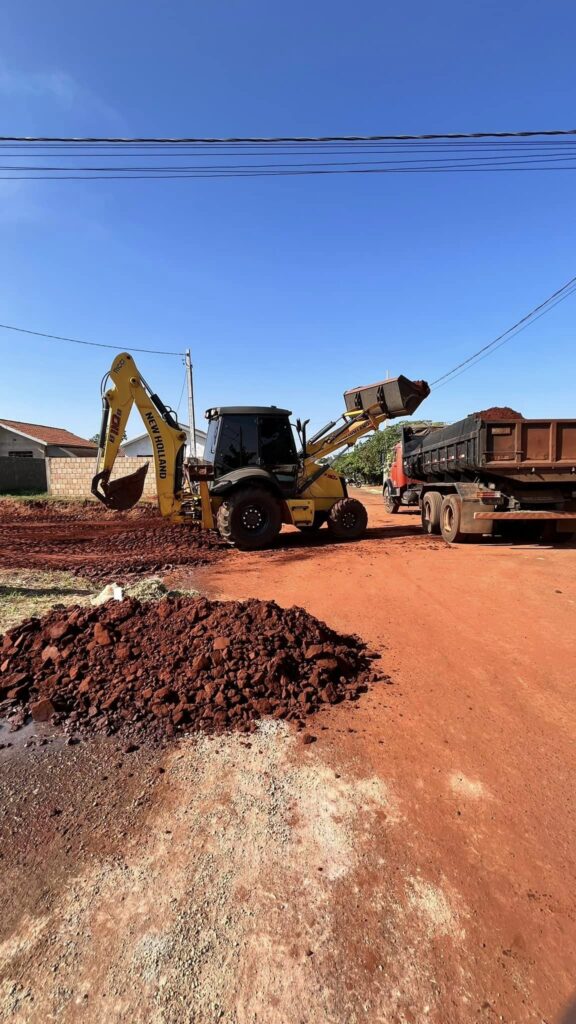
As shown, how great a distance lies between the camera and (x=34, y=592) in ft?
21.1

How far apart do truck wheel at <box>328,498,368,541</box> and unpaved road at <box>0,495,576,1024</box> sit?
7.20 metres

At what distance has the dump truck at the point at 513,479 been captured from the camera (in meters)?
9.00

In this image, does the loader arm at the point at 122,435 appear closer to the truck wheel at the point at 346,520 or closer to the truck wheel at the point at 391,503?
the truck wheel at the point at 346,520

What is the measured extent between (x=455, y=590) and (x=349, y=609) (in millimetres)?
1747

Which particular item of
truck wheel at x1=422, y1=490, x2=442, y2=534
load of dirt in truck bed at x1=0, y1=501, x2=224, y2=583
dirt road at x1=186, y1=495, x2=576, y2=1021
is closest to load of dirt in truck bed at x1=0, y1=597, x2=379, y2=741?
dirt road at x1=186, y1=495, x2=576, y2=1021

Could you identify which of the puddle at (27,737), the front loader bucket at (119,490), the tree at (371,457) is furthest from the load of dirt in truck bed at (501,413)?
the tree at (371,457)

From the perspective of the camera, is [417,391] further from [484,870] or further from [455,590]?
[484,870]

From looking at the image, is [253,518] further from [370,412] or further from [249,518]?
[370,412]

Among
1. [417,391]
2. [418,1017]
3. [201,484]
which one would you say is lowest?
[418,1017]

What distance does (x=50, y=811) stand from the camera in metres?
2.55

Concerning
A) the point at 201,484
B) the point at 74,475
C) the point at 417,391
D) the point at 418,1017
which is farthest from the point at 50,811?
the point at 74,475

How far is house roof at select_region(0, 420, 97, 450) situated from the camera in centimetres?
3312

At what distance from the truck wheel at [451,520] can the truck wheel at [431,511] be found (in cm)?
44

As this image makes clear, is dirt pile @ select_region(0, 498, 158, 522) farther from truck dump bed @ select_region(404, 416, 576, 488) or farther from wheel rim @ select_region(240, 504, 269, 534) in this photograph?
truck dump bed @ select_region(404, 416, 576, 488)
